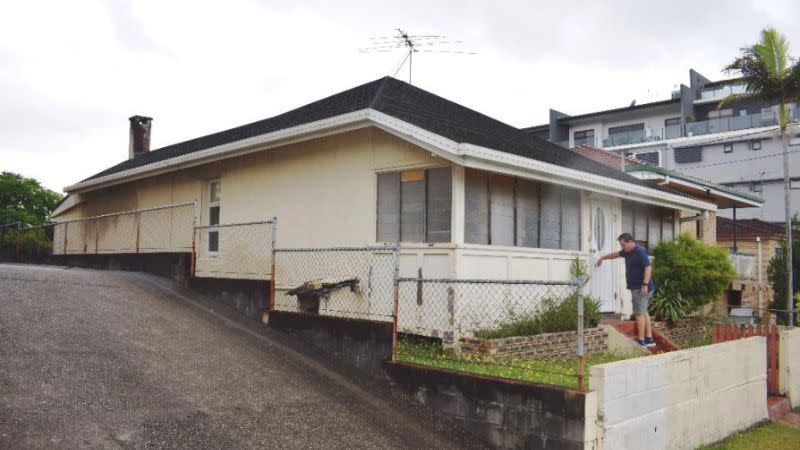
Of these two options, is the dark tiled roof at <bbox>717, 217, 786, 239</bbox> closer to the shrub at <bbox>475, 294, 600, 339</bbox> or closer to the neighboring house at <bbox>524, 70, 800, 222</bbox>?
the neighboring house at <bbox>524, 70, 800, 222</bbox>

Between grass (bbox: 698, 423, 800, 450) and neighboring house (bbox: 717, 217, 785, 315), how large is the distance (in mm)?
14553

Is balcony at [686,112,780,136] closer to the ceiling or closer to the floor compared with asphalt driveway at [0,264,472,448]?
closer to the ceiling

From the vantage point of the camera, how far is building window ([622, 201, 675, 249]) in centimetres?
1343

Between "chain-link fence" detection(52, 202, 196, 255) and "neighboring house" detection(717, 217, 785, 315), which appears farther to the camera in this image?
"neighboring house" detection(717, 217, 785, 315)

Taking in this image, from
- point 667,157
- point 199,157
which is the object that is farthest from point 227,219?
point 667,157

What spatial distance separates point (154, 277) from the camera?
12.6m

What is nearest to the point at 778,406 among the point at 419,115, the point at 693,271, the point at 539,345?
the point at 693,271

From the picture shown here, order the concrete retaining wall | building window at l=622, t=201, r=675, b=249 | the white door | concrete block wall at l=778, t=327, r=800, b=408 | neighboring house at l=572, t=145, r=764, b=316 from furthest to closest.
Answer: neighboring house at l=572, t=145, r=764, b=316 < building window at l=622, t=201, r=675, b=249 < the white door < concrete block wall at l=778, t=327, r=800, b=408 < the concrete retaining wall

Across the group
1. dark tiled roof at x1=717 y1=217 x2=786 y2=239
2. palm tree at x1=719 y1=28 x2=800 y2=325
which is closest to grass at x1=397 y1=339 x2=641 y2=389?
palm tree at x1=719 y1=28 x2=800 y2=325

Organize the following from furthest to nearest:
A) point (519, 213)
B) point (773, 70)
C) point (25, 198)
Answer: point (25, 198) → point (773, 70) → point (519, 213)

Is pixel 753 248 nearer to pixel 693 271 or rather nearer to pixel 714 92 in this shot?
pixel 693 271

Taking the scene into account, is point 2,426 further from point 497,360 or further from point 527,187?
point 527,187

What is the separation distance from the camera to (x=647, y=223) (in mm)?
14219

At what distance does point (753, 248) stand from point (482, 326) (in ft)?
73.3
